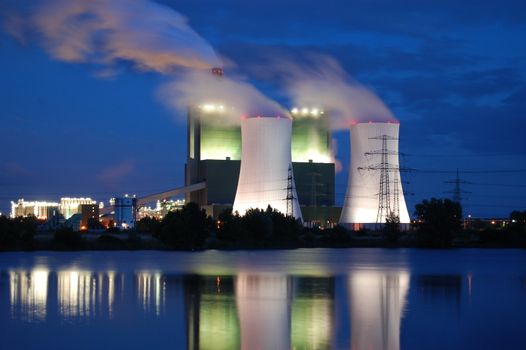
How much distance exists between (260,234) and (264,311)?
24223mm

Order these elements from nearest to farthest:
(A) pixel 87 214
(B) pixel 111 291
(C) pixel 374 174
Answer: (B) pixel 111 291 < (C) pixel 374 174 < (A) pixel 87 214

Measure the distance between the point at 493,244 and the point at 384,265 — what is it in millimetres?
16771

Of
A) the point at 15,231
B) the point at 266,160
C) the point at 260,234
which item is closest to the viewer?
the point at 15,231

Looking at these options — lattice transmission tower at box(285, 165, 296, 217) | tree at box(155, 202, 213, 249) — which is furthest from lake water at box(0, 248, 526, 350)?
lattice transmission tower at box(285, 165, 296, 217)

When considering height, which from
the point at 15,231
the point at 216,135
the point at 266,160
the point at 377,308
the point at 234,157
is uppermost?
the point at 216,135

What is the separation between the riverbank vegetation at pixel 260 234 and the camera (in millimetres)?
34000

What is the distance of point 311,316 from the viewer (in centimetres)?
1268

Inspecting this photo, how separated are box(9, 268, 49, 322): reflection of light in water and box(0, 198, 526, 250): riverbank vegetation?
1252 cm

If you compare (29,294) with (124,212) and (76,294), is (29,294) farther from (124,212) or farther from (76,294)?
(124,212)

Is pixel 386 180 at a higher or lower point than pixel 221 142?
lower

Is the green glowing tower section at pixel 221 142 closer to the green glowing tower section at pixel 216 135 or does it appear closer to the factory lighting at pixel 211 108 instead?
the green glowing tower section at pixel 216 135

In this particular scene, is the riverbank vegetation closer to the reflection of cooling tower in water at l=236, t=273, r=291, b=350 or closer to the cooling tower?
the cooling tower

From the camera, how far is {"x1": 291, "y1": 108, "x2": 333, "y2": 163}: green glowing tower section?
1960 inches

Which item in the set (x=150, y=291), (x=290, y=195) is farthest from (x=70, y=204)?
(x=150, y=291)
